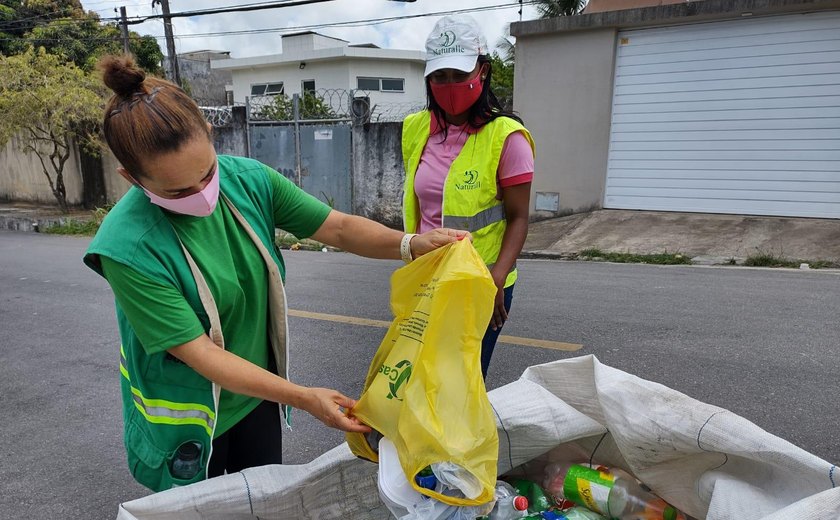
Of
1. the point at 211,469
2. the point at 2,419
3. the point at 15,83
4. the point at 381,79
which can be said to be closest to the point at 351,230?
the point at 211,469

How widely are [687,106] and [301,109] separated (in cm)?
742

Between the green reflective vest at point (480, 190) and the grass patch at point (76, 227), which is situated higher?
the green reflective vest at point (480, 190)

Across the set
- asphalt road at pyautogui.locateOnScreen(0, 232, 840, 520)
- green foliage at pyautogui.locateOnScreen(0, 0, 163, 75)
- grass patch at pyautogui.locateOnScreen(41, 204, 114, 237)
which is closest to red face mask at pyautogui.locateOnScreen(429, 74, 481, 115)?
asphalt road at pyautogui.locateOnScreen(0, 232, 840, 520)

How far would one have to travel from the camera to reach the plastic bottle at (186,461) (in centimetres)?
157

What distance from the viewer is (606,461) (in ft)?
6.73

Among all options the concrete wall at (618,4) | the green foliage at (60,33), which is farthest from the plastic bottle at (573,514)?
Result: the green foliage at (60,33)

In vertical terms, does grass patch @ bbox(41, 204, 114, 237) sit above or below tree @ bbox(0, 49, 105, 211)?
below

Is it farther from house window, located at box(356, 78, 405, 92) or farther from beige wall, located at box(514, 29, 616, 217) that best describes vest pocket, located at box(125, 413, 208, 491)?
house window, located at box(356, 78, 405, 92)

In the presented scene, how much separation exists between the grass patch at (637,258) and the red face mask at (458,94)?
6.22m

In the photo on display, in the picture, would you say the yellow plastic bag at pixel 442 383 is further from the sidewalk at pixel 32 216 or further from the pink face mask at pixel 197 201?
the sidewalk at pixel 32 216

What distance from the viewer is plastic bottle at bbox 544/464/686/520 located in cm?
186

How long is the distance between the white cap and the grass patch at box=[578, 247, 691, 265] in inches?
247

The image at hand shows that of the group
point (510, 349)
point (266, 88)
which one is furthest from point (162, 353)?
point (266, 88)

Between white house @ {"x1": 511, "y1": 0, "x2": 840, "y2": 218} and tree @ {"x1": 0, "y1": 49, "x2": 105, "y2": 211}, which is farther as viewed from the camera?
tree @ {"x1": 0, "y1": 49, "x2": 105, "y2": 211}
